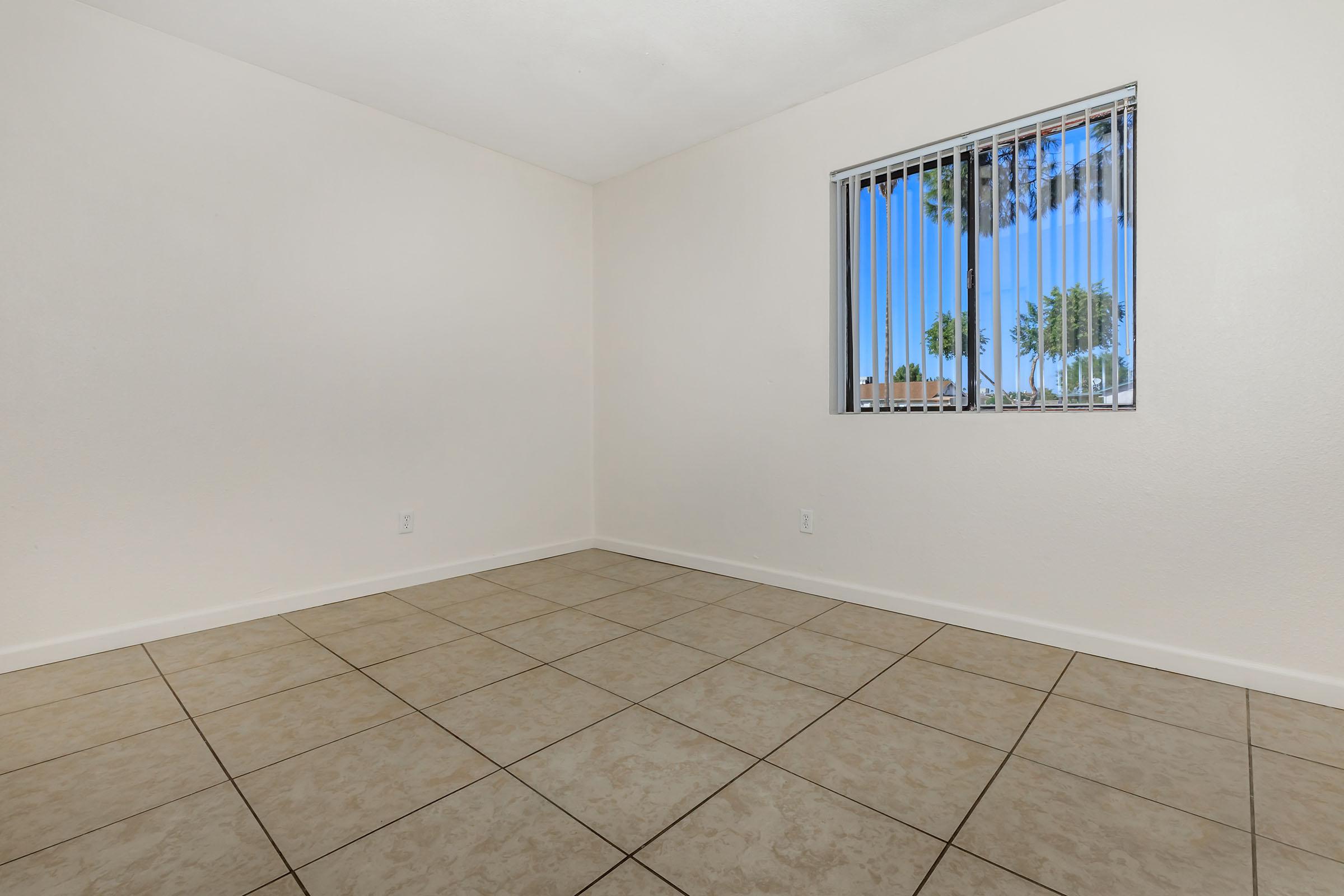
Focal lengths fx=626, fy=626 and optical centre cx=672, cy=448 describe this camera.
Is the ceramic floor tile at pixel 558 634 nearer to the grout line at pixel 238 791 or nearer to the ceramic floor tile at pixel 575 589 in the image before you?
the ceramic floor tile at pixel 575 589

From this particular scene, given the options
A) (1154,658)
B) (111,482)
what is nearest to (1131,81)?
(1154,658)

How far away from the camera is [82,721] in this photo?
6.32ft

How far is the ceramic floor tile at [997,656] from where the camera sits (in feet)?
7.34

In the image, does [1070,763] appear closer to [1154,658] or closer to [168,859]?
[1154,658]

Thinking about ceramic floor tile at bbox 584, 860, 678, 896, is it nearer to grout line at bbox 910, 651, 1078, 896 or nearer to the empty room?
the empty room

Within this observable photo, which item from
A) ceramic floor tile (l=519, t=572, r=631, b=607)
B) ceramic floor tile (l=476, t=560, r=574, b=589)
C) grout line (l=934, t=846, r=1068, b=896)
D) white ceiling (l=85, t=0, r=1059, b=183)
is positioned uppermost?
white ceiling (l=85, t=0, r=1059, b=183)

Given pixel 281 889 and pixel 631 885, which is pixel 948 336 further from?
pixel 281 889

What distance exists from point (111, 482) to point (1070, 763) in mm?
3518

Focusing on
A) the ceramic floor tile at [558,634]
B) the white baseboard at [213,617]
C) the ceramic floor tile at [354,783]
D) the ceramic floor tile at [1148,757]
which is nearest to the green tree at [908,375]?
the ceramic floor tile at [1148,757]

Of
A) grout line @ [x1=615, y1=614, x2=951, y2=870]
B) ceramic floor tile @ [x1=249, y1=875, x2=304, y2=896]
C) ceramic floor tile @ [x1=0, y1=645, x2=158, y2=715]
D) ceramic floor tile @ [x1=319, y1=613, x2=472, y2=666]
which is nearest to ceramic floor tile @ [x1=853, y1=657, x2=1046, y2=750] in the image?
grout line @ [x1=615, y1=614, x2=951, y2=870]

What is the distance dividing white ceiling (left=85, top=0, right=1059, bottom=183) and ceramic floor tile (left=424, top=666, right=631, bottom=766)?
2625 millimetres

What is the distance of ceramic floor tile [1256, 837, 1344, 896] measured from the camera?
1.22 metres

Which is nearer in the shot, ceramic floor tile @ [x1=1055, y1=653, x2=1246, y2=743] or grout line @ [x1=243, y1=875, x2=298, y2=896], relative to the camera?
grout line @ [x1=243, y1=875, x2=298, y2=896]

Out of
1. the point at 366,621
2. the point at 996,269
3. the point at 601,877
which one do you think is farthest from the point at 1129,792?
the point at 366,621
